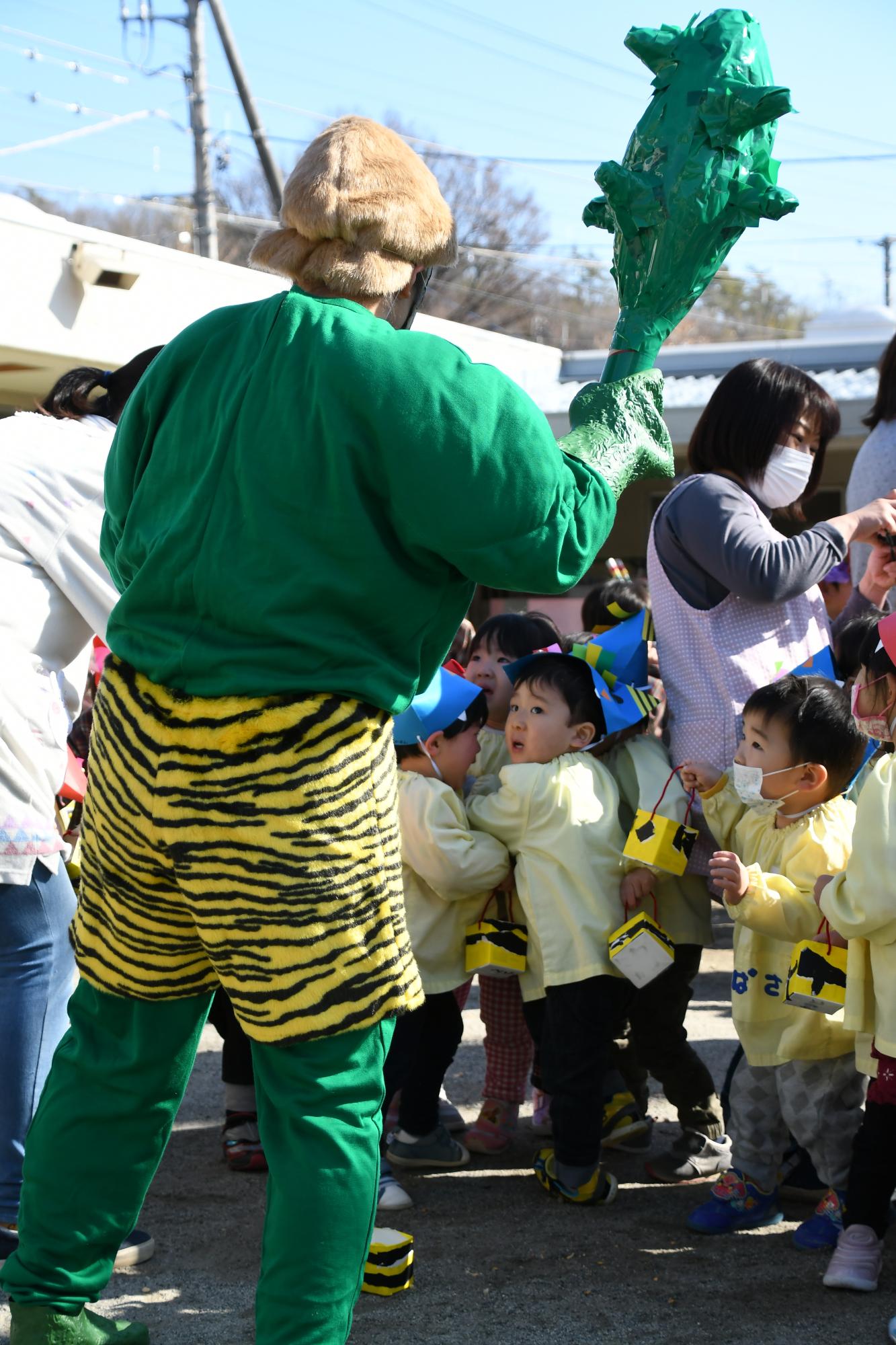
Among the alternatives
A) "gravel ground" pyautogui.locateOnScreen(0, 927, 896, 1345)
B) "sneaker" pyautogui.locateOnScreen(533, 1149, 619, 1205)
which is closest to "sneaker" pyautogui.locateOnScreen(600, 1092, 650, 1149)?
"gravel ground" pyautogui.locateOnScreen(0, 927, 896, 1345)

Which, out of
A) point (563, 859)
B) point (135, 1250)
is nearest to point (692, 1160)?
point (563, 859)

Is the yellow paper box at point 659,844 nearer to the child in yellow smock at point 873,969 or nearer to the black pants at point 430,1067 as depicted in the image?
the child in yellow smock at point 873,969

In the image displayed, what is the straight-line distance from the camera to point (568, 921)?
3.38 m

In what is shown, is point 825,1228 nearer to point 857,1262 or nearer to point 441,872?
point 857,1262

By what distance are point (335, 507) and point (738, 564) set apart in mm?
1452

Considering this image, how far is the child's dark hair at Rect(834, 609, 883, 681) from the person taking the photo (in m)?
3.80

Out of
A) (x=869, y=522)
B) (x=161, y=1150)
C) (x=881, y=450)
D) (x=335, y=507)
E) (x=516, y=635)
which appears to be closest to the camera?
(x=335, y=507)

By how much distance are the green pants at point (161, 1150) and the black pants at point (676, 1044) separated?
1.50 m

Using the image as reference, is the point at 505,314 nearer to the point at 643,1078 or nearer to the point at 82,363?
the point at 82,363

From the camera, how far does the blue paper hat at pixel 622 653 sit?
12.1ft

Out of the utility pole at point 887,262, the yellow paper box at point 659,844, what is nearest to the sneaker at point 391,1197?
the yellow paper box at point 659,844

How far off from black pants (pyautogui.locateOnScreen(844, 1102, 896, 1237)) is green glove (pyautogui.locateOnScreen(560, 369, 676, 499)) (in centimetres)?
145

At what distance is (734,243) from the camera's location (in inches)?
97.0

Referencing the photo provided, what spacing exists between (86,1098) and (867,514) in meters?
2.19
